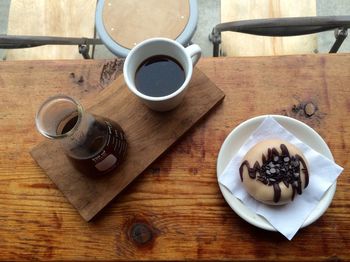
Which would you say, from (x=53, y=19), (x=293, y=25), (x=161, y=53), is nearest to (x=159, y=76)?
(x=161, y=53)

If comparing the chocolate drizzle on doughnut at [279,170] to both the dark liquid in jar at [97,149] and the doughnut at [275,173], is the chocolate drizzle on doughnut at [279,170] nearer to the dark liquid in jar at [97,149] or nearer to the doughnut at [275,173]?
the doughnut at [275,173]

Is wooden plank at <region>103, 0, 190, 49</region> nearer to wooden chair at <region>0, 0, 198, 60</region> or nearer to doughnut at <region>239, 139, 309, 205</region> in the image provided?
A: wooden chair at <region>0, 0, 198, 60</region>

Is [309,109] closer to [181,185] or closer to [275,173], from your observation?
[275,173]

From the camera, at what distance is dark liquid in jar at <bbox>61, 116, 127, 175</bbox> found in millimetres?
632

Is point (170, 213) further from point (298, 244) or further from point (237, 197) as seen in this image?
point (298, 244)

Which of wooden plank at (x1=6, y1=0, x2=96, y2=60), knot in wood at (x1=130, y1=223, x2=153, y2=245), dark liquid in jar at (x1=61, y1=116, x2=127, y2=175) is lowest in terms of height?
knot in wood at (x1=130, y1=223, x2=153, y2=245)

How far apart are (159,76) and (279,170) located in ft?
0.83

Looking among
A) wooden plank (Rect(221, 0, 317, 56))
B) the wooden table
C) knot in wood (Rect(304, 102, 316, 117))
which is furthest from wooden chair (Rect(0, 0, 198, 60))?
knot in wood (Rect(304, 102, 316, 117))

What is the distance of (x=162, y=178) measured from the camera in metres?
0.71

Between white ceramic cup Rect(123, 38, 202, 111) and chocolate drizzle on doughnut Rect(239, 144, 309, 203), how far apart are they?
6.7 inches

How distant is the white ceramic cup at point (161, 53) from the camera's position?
633 millimetres

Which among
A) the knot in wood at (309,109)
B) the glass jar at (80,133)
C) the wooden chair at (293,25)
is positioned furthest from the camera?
the wooden chair at (293,25)

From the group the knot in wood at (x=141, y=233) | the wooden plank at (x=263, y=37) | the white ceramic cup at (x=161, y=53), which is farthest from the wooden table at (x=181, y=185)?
the wooden plank at (x=263, y=37)

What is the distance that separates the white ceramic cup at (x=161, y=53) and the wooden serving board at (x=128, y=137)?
4 cm
